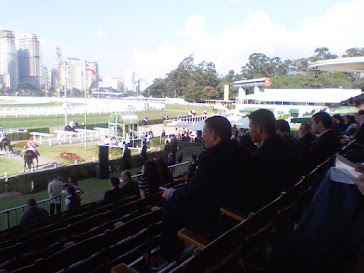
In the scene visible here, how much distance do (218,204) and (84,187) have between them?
10.5 m

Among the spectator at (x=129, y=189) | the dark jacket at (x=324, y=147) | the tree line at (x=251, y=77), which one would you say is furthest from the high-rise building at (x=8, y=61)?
the dark jacket at (x=324, y=147)

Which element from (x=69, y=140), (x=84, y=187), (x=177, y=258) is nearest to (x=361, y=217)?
(x=177, y=258)

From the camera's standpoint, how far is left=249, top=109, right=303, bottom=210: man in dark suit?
242 cm

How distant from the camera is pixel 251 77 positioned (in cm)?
7900

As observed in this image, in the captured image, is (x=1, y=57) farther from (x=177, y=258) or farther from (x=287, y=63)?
(x=177, y=258)

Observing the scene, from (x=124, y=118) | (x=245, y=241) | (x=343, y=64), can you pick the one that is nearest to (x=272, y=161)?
(x=245, y=241)

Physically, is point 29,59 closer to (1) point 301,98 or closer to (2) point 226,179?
(1) point 301,98

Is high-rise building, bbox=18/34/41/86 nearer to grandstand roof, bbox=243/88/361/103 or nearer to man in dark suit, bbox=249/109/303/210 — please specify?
grandstand roof, bbox=243/88/361/103

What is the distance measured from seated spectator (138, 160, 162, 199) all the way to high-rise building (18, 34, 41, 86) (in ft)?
371

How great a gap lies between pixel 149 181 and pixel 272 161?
6.86 feet

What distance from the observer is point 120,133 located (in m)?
21.3

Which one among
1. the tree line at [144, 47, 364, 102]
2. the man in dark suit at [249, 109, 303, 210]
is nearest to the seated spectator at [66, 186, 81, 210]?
the man in dark suit at [249, 109, 303, 210]

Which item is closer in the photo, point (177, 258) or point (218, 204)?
point (218, 204)

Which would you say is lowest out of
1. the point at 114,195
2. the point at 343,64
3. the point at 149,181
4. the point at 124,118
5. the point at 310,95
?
the point at 114,195
